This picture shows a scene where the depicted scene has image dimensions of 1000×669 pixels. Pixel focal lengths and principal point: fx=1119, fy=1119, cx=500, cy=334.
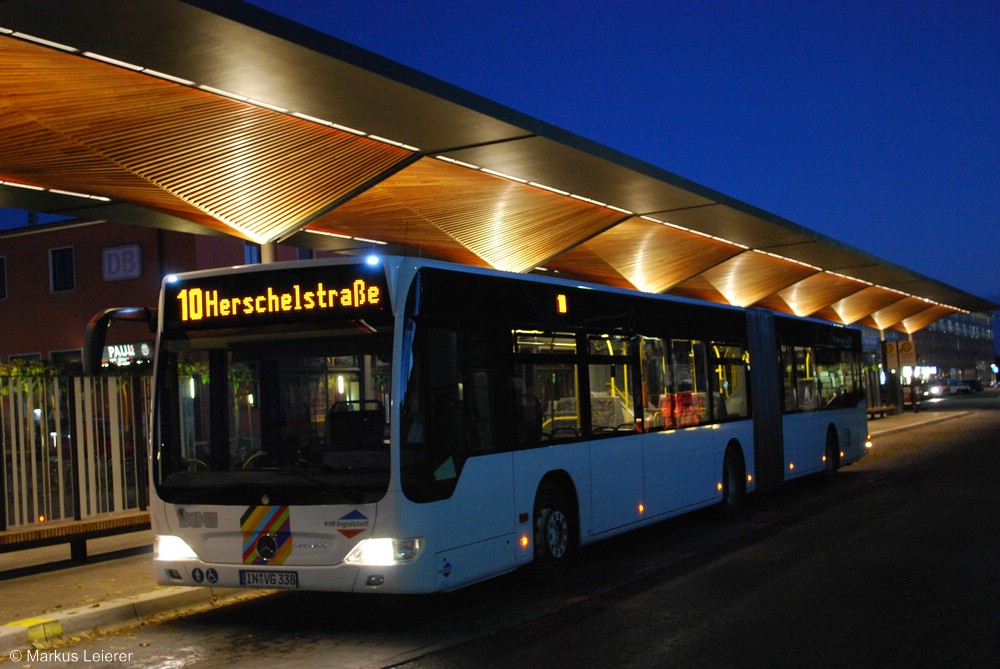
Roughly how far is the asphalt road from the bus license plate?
1.32 feet

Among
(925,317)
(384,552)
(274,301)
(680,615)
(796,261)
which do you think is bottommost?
(680,615)

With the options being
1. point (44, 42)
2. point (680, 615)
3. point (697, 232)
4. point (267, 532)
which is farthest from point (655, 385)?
point (697, 232)

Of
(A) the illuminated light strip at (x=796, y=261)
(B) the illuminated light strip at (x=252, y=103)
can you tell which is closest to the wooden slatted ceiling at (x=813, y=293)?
(A) the illuminated light strip at (x=796, y=261)

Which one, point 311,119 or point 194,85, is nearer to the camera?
point 194,85

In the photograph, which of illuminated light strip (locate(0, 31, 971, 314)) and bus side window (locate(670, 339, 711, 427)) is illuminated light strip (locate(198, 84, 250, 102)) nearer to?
illuminated light strip (locate(0, 31, 971, 314))

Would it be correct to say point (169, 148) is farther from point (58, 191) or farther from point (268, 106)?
point (58, 191)

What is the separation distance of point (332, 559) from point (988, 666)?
14.4 feet

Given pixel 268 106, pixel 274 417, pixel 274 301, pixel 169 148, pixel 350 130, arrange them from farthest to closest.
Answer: pixel 350 130, pixel 169 148, pixel 268 106, pixel 274 301, pixel 274 417

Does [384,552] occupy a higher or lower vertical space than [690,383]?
lower

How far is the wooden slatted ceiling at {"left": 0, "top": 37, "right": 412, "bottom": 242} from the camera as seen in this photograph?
11.9 metres

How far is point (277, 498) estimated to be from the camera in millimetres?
8352

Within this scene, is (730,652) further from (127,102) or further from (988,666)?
(127,102)

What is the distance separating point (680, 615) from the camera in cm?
839

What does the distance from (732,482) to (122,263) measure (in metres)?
29.8
